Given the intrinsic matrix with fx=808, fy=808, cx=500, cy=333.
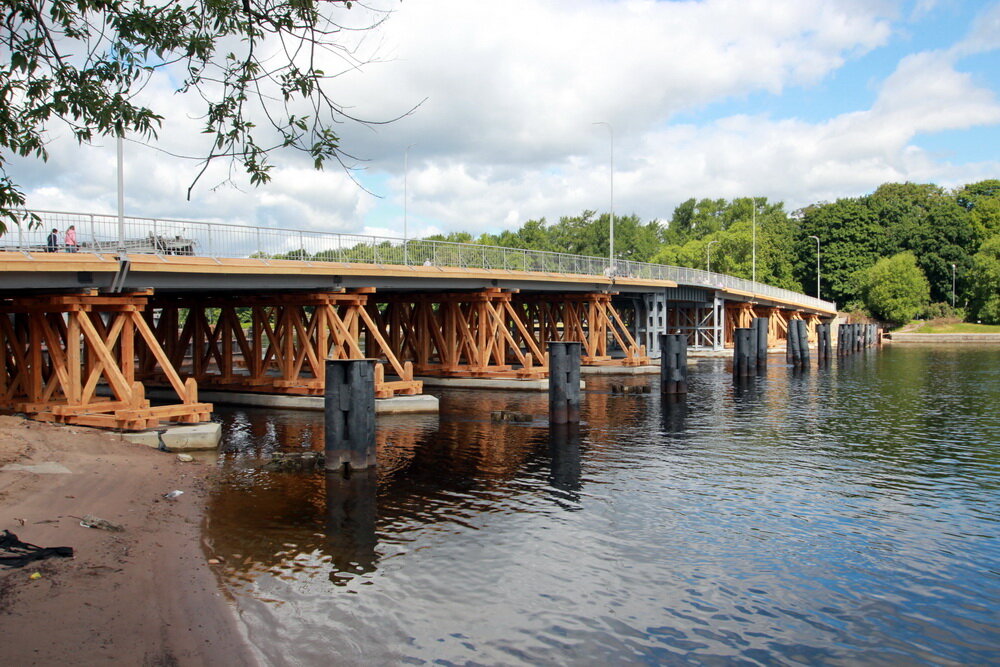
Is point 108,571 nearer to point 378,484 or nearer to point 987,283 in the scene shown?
point 378,484

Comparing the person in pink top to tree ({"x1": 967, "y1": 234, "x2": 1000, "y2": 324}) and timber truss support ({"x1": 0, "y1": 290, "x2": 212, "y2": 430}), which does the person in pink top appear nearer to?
timber truss support ({"x1": 0, "y1": 290, "x2": 212, "y2": 430})

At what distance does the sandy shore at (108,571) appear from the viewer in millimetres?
7398

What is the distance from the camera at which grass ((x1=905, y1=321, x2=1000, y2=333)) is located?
289 ft

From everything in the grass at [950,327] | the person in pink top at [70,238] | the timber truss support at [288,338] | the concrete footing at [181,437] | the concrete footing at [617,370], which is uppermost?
the person in pink top at [70,238]

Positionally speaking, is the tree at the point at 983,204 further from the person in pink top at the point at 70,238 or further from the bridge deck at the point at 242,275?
the person in pink top at the point at 70,238

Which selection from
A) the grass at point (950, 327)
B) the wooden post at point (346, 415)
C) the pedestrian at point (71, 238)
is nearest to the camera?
the wooden post at point (346, 415)

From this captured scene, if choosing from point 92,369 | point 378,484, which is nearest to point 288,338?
point 92,369

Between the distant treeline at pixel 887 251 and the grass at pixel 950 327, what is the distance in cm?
142

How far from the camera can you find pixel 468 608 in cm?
970

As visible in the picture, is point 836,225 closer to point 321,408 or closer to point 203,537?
point 321,408

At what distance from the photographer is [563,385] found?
2409cm

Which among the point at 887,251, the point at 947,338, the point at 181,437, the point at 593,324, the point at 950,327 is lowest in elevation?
the point at 181,437

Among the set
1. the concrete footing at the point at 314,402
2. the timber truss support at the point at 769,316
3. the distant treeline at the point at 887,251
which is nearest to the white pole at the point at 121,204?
the concrete footing at the point at 314,402

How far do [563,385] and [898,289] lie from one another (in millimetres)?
82832
